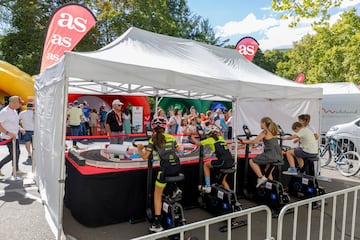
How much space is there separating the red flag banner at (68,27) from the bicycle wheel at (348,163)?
711 cm

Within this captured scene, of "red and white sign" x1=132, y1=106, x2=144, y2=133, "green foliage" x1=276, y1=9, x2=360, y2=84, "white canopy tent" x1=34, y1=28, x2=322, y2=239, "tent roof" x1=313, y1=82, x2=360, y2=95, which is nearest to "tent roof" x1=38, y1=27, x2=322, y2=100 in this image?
"white canopy tent" x1=34, y1=28, x2=322, y2=239

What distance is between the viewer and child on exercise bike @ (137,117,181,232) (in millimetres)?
3617

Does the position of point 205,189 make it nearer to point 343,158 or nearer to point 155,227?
point 155,227

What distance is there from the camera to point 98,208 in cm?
379

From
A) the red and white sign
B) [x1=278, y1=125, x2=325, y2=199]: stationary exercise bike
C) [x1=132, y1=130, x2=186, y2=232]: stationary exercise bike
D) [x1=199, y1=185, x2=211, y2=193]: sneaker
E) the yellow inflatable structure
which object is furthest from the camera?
the red and white sign

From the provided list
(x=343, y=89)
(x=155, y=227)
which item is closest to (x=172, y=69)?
(x=155, y=227)

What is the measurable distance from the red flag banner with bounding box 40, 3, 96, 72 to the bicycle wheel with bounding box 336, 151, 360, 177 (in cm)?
711

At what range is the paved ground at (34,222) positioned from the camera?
3598 millimetres

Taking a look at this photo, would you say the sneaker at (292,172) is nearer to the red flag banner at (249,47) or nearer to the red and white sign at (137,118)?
the red flag banner at (249,47)

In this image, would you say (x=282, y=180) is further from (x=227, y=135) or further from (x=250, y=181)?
(x=227, y=135)

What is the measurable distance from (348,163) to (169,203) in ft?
18.7

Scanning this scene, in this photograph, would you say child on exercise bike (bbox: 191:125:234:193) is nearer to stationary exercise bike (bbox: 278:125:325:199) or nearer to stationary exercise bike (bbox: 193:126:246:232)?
stationary exercise bike (bbox: 193:126:246:232)

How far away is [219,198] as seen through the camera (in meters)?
4.21

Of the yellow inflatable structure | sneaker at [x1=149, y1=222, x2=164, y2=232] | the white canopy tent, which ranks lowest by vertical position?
sneaker at [x1=149, y1=222, x2=164, y2=232]
